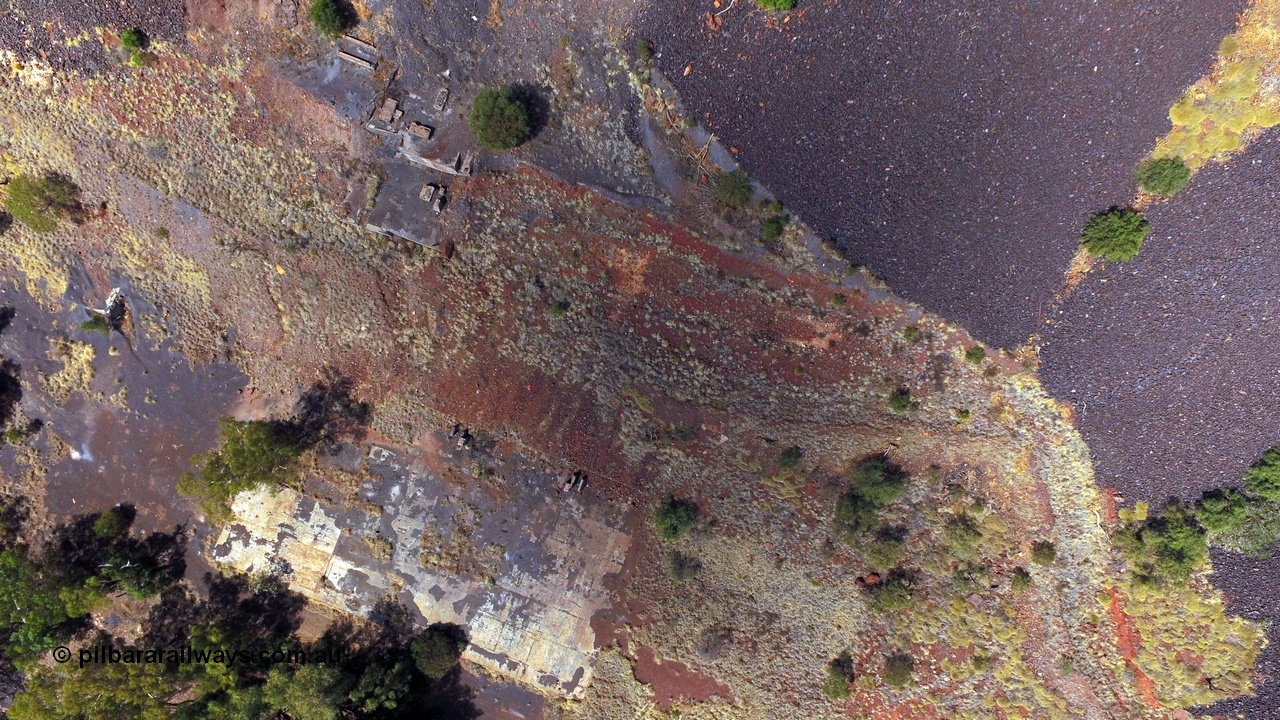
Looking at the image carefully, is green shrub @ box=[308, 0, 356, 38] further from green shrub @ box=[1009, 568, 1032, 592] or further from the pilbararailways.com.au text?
green shrub @ box=[1009, 568, 1032, 592]

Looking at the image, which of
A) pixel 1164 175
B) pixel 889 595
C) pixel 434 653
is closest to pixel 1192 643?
pixel 889 595

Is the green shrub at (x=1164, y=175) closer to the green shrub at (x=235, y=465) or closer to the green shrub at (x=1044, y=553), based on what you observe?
the green shrub at (x=1044, y=553)

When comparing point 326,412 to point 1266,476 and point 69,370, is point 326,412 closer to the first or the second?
point 69,370

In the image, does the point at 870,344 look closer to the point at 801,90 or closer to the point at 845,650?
the point at 801,90

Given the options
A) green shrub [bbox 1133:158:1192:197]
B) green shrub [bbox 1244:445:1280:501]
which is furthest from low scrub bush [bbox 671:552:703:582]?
green shrub [bbox 1133:158:1192:197]

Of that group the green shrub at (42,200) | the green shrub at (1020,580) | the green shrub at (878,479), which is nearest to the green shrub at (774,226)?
the green shrub at (878,479)

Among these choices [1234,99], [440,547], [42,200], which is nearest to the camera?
[1234,99]
